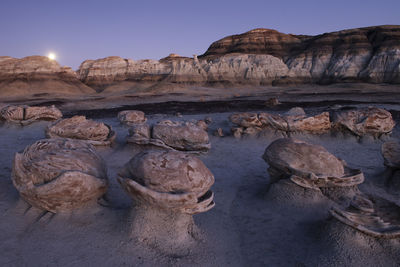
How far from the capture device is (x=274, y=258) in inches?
92.9

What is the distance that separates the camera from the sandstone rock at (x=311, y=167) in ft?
10.4

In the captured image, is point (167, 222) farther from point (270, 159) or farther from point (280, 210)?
point (270, 159)

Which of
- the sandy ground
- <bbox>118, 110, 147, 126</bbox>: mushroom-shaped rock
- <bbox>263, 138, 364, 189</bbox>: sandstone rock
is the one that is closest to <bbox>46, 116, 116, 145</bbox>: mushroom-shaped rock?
the sandy ground

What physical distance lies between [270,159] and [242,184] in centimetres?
69

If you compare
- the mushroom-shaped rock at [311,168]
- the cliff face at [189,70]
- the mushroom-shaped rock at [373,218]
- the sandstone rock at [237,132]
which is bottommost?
the sandstone rock at [237,132]

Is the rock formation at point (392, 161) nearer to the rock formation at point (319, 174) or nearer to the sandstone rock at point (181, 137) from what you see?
the rock formation at point (319, 174)

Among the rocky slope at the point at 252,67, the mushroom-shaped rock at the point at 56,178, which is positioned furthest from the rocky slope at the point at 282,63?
the mushroom-shaped rock at the point at 56,178

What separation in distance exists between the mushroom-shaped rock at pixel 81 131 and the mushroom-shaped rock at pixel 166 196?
330 centimetres

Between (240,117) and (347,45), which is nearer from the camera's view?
(240,117)

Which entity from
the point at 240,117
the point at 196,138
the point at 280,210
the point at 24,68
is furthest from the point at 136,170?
the point at 24,68

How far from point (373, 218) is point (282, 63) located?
130 feet

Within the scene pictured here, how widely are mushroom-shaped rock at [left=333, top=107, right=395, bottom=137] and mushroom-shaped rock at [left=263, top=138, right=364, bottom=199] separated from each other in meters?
3.57

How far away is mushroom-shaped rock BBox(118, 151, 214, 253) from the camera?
7.76 feet

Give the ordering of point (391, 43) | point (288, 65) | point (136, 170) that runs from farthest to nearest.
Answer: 1. point (288, 65)
2. point (391, 43)
3. point (136, 170)
